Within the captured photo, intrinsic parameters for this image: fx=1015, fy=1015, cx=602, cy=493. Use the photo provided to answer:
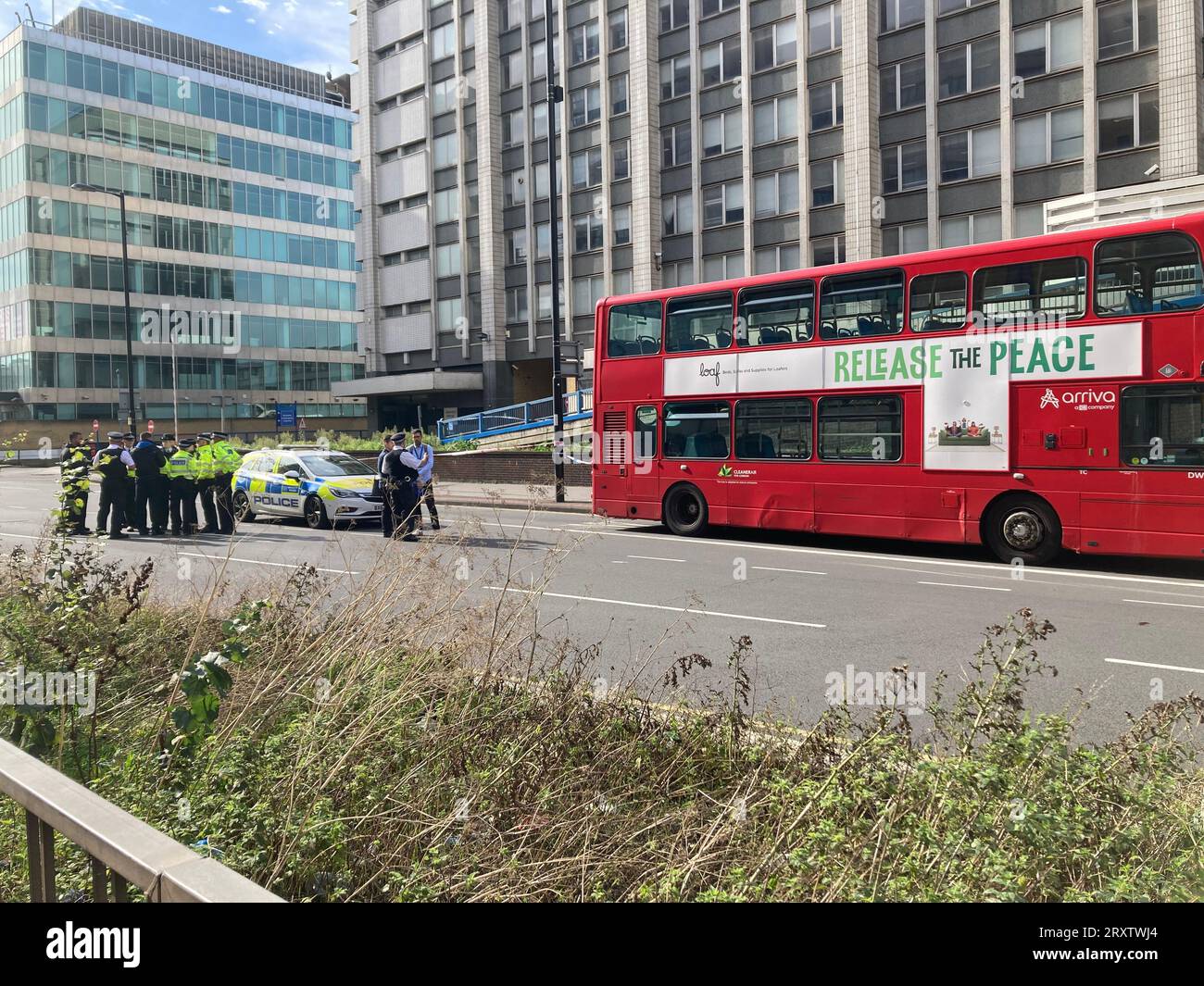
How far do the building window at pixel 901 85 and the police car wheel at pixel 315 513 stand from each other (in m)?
25.0

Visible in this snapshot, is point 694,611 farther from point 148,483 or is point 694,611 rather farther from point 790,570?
point 148,483

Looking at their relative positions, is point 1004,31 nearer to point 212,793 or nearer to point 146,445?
point 146,445

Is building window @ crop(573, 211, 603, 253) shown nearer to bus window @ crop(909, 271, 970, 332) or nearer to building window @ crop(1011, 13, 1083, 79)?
building window @ crop(1011, 13, 1083, 79)

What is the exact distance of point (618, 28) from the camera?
1662 inches

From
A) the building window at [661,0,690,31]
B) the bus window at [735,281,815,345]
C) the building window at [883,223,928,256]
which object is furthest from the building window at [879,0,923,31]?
the bus window at [735,281,815,345]

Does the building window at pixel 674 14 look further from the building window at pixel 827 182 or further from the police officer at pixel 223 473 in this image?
the police officer at pixel 223 473

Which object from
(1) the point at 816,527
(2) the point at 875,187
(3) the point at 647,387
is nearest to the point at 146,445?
(3) the point at 647,387

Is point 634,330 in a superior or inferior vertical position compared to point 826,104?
inferior

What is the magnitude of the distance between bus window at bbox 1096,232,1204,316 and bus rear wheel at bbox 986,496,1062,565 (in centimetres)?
262

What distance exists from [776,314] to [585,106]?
3142 cm

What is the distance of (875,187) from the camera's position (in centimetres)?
3453

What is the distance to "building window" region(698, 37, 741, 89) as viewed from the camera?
3841 cm

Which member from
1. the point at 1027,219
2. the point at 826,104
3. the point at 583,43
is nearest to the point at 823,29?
the point at 826,104
